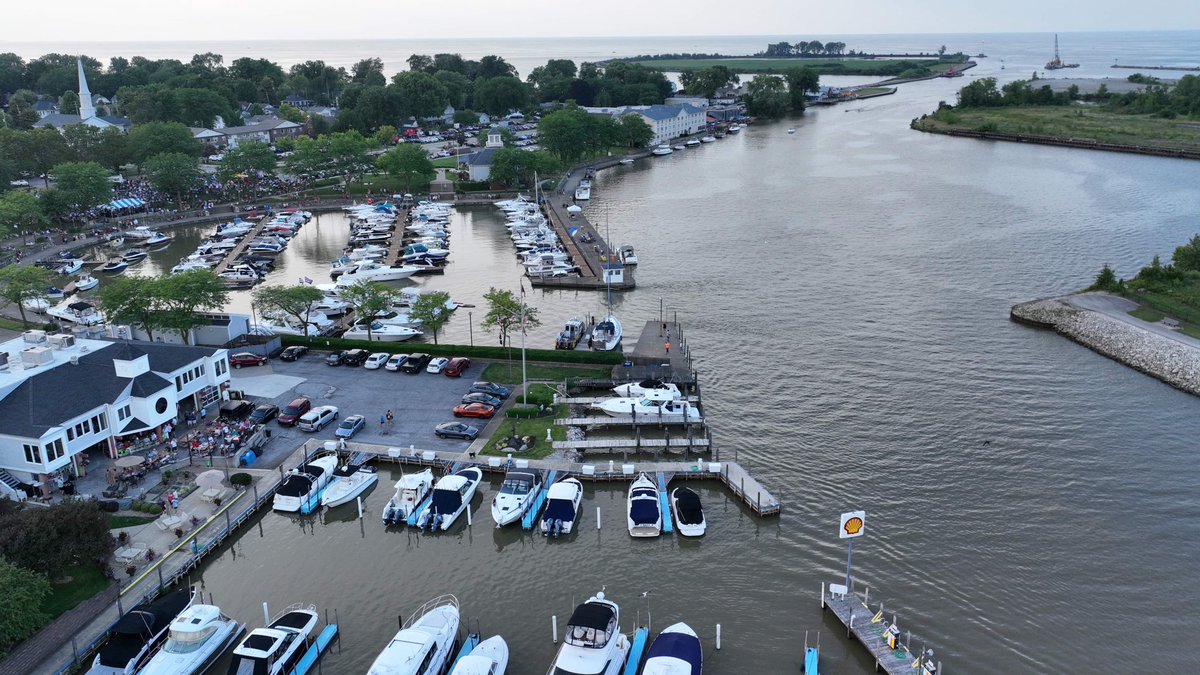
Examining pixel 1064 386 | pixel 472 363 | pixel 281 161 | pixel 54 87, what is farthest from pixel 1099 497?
pixel 54 87

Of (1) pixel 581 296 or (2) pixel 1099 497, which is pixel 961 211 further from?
(2) pixel 1099 497

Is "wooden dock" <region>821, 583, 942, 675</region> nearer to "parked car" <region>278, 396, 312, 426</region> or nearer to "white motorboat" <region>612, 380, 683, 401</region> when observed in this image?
"white motorboat" <region>612, 380, 683, 401</region>

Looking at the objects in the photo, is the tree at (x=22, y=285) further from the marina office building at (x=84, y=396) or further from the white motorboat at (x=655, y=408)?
the white motorboat at (x=655, y=408)

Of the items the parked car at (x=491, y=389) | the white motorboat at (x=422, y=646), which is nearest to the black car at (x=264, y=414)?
the parked car at (x=491, y=389)

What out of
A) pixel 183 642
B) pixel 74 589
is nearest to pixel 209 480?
→ pixel 74 589

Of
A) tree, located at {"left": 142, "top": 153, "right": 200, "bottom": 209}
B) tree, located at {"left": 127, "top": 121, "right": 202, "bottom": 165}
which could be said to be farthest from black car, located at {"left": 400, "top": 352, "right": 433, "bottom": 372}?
tree, located at {"left": 127, "top": 121, "right": 202, "bottom": 165}

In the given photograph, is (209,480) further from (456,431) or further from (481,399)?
(481,399)
